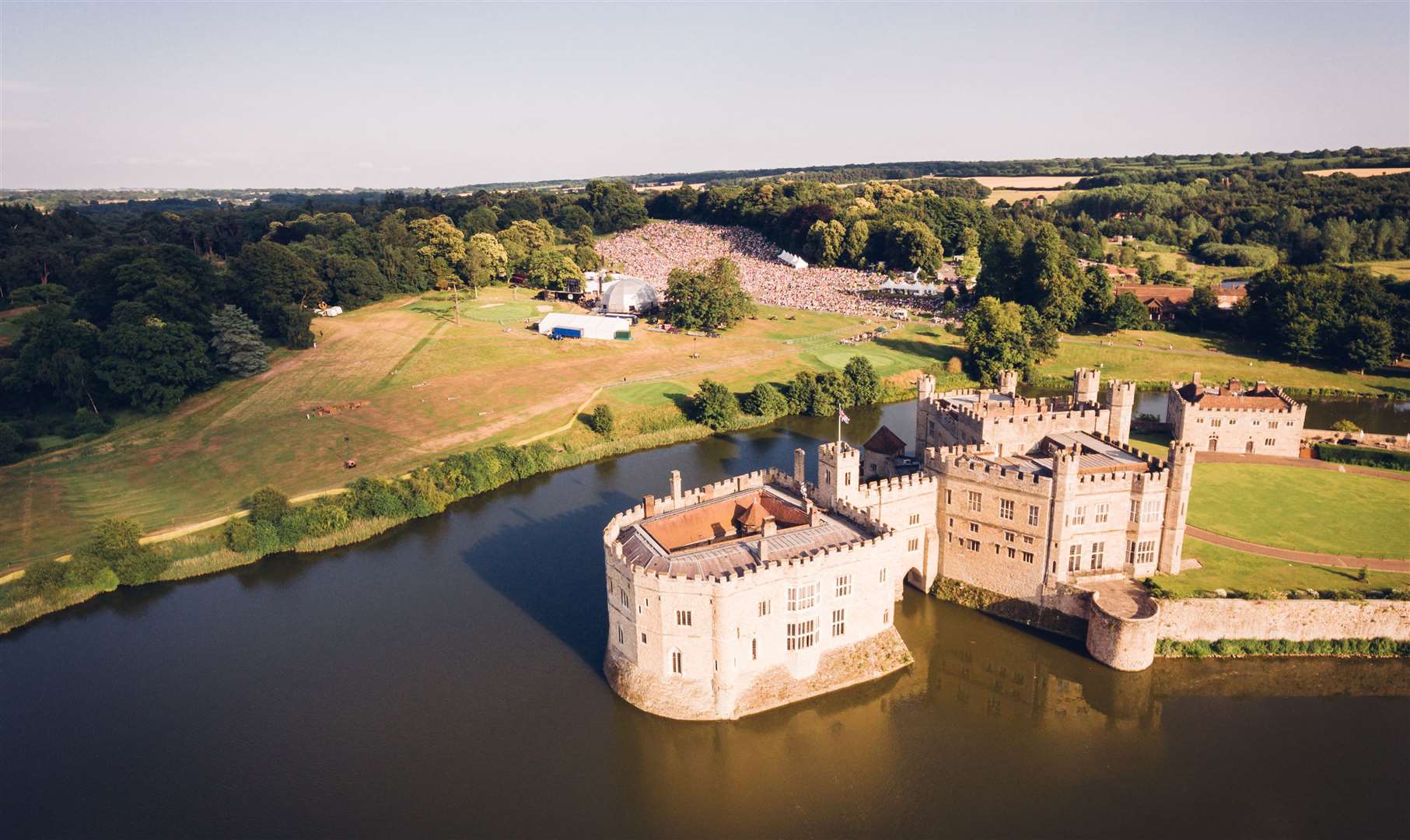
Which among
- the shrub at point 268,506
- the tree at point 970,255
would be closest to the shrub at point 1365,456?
the tree at point 970,255

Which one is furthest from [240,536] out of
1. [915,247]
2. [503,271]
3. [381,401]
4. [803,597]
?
[915,247]

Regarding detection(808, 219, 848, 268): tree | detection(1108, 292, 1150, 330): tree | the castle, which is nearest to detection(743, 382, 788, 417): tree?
the castle

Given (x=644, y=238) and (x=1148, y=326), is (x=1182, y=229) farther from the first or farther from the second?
(x=644, y=238)

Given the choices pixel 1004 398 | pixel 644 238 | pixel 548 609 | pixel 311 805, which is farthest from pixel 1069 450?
pixel 644 238

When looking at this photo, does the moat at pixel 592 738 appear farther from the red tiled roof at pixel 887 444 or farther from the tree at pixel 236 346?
the tree at pixel 236 346

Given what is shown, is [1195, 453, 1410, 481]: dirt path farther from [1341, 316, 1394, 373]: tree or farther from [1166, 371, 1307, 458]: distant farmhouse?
[1341, 316, 1394, 373]: tree

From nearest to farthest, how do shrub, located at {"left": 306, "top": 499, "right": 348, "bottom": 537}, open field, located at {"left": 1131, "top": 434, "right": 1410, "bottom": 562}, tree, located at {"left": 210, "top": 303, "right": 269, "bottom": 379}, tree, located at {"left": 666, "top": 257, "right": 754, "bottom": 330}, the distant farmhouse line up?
1. open field, located at {"left": 1131, "top": 434, "right": 1410, "bottom": 562}
2. shrub, located at {"left": 306, "top": 499, "right": 348, "bottom": 537}
3. the distant farmhouse
4. tree, located at {"left": 210, "top": 303, "right": 269, "bottom": 379}
5. tree, located at {"left": 666, "top": 257, "right": 754, "bottom": 330}
